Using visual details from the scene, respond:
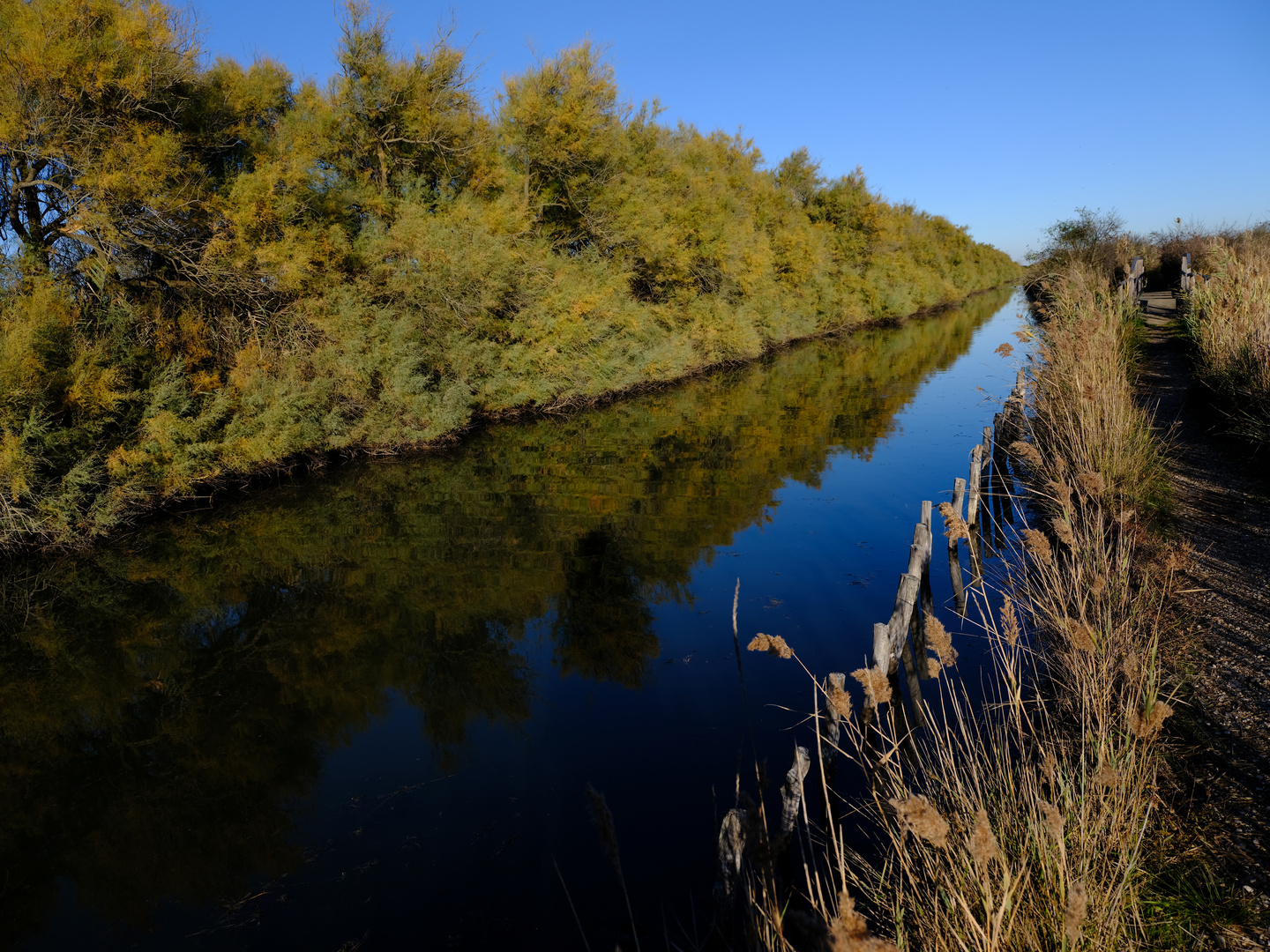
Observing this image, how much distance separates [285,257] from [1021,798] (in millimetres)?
14054

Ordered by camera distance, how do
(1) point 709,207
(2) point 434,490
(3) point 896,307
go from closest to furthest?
(2) point 434,490, (1) point 709,207, (3) point 896,307

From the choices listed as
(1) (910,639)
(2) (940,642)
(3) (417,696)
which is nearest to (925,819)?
(2) (940,642)

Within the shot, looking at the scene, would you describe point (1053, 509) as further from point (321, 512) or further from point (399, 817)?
point (321, 512)

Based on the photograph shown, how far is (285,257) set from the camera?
13.0 m

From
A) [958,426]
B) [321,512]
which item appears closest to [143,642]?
[321,512]

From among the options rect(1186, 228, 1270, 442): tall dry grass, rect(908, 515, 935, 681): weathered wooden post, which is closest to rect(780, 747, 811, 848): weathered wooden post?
rect(908, 515, 935, 681): weathered wooden post

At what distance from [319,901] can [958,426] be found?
15.2 metres

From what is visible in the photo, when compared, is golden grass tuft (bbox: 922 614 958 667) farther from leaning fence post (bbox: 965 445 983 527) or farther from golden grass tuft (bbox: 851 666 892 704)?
leaning fence post (bbox: 965 445 983 527)

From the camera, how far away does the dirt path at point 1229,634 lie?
337 centimetres

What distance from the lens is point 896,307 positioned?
44.4m

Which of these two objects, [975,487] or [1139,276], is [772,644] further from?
[1139,276]

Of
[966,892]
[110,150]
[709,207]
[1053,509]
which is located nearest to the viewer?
[966,892]

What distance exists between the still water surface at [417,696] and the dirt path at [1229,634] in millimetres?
2047

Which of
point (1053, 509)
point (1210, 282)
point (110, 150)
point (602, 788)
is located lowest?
point (602, 788)
